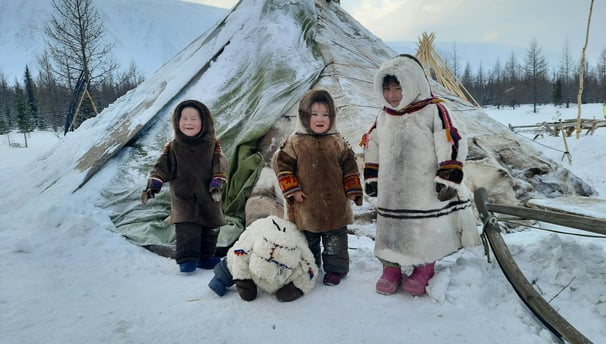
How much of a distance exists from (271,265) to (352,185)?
76cm

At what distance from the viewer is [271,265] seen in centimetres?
210

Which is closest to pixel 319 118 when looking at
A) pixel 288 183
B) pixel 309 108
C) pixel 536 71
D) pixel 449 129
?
pixel 309 108

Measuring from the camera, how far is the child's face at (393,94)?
2.30 metres

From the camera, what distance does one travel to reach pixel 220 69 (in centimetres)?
553

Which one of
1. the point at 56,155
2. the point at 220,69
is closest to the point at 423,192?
the point at 220,69

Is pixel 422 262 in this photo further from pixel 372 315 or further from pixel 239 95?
pixel 239 95

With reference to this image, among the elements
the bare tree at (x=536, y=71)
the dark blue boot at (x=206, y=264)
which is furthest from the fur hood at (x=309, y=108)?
the bare tree at (x=536, y=71)

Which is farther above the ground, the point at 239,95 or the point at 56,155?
the point at 239,95

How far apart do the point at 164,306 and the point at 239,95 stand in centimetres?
344

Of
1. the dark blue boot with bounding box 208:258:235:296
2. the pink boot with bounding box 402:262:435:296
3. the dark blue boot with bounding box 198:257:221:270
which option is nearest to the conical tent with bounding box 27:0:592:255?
the dark blue boot with bounding box 198:257:221:270

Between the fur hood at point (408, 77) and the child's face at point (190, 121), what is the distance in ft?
4.80

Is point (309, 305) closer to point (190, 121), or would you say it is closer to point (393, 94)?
point (393, 94)

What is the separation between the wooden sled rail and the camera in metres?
1.66

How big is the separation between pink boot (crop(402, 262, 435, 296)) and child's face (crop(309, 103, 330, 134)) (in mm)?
1048
